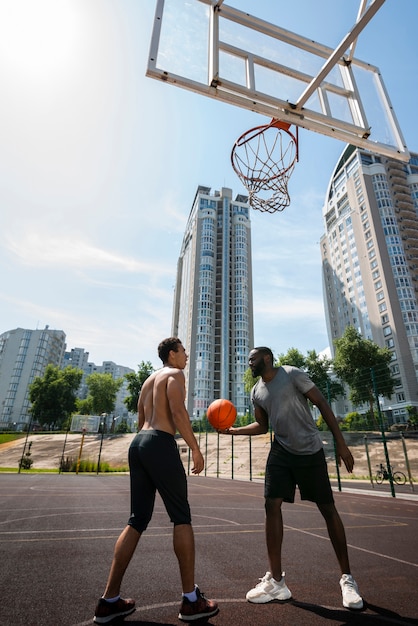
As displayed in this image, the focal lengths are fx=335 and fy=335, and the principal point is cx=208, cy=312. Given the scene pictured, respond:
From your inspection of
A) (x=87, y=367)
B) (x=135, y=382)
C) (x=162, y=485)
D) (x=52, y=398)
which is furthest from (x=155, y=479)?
(x=87, y=367)

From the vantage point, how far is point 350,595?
258 centimetres

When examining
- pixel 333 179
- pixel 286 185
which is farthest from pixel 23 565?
pixel 333 179

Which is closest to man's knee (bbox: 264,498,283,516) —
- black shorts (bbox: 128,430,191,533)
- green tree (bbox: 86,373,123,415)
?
black shorts (bbox: 128,430,191,533)

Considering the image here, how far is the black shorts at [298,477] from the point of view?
3023 mm

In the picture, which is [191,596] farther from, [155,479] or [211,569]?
[211,569]

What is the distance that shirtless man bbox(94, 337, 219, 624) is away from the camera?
7.59 feet

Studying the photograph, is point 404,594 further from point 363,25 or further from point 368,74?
point 368,74

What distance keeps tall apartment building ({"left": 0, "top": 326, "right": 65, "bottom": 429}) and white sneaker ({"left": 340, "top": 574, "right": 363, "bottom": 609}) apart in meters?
102

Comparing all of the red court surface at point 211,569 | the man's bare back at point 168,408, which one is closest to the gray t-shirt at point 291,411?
the man's bare back at point 168,408

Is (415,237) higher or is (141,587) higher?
(415,237)

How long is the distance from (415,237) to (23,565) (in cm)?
7458

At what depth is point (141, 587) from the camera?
2893mm

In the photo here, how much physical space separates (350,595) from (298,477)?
875 millimetres

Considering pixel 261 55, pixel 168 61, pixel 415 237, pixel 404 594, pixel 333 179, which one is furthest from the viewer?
pixel 333 179
